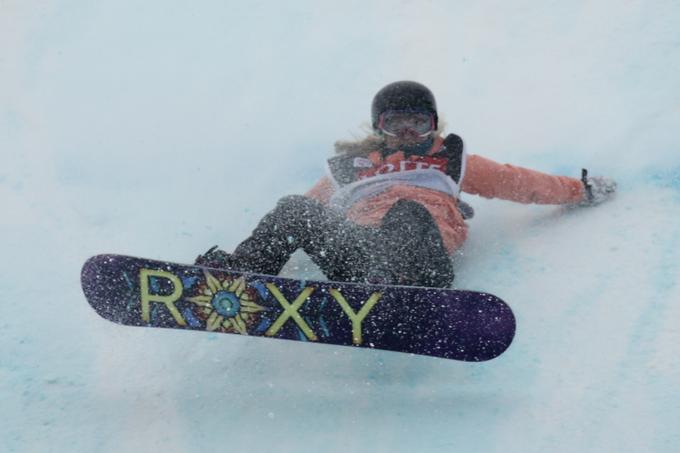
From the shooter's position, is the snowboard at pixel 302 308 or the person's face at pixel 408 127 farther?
the person's face at pixel 408 127

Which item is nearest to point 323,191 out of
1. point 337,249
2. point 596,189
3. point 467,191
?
point 467,191

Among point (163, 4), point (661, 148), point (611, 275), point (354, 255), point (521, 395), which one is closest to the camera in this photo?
point (521, 395)

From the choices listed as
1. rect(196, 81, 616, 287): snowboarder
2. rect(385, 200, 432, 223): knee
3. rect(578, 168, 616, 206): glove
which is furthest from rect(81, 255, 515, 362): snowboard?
rect(578, 168, 616, 206): glove

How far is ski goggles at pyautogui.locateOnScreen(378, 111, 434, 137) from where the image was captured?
2.86 m

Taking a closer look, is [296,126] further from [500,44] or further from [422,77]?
[500,44]

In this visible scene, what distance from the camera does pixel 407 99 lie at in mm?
2846

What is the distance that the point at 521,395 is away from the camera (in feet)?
7.34

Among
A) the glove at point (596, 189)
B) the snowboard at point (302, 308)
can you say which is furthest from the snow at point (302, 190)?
the snowboard at point (302, 308)

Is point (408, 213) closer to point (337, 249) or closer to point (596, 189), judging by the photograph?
point (337, 249)

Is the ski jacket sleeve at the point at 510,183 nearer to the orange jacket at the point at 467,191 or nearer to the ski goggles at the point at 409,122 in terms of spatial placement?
the orange jacket at the point at 467,191

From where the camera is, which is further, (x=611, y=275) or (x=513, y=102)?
(x=513, y=102)

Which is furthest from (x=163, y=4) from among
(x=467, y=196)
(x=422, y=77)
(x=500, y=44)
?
(x=467, y=196)

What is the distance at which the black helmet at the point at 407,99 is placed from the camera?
2.85 metres

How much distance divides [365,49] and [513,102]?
33.3 inches
